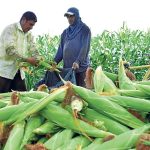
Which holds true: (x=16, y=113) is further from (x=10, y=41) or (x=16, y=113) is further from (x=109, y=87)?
(x=10, y=41)

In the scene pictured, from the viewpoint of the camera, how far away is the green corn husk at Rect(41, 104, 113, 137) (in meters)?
1.96

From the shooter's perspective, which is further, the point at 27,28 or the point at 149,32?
the point at 149,32

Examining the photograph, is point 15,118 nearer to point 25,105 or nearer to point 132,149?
point 25,105

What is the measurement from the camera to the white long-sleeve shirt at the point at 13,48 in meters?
6.96

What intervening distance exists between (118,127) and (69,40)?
19.3 ft

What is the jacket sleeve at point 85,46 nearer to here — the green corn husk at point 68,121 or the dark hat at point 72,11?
the dark hat at point 72,11

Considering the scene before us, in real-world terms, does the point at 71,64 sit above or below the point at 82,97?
below

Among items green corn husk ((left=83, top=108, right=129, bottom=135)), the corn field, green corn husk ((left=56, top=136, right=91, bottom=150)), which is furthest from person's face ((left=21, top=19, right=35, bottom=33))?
green corn husk ((left=56, top=136, right=91, bottom=150))

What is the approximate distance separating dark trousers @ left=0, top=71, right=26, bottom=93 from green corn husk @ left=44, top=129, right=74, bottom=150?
17.7 ft

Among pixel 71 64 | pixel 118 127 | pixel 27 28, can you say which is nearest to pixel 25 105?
pixel 118 127

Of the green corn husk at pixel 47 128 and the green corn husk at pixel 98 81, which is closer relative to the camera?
the green corn husk at pixel 47 128

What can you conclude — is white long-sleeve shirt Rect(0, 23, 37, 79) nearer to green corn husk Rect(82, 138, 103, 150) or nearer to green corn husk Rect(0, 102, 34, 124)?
green corn husk Rect(0, 102, 34, 124)

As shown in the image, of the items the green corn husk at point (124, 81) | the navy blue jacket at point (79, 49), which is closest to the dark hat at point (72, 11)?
the navy blue jacket at point (79, 49)

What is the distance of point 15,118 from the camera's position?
2.09 metres
